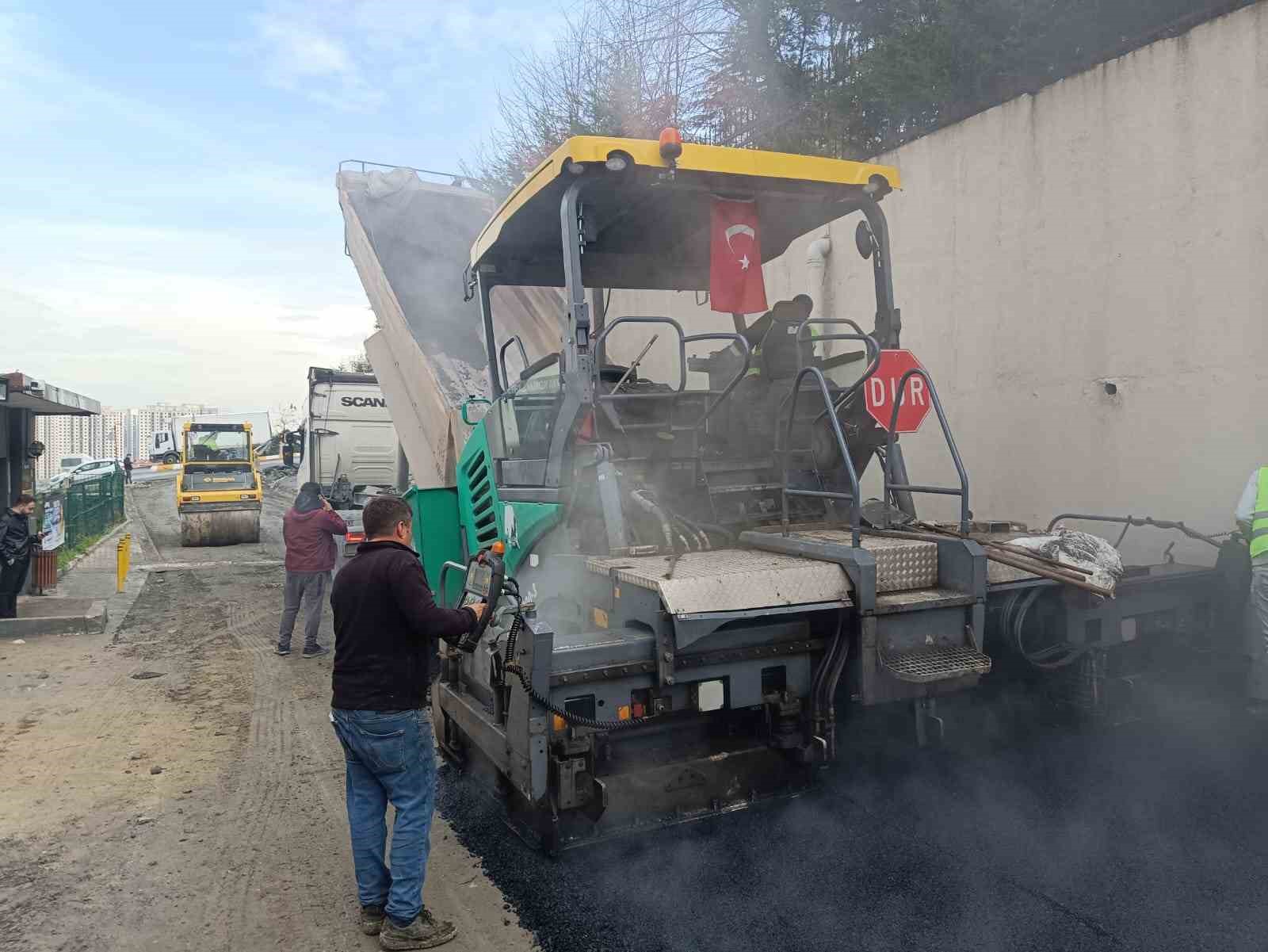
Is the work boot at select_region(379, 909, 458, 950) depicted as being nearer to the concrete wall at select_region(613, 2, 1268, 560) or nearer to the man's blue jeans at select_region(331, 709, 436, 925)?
the man's blue jeans at select_region(331, 709, 436, 925)

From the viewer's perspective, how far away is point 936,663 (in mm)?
3324

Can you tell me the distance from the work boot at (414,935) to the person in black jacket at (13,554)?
7.02 m

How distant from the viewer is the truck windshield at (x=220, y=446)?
56.4ft

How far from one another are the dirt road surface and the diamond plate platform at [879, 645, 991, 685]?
5.24ft

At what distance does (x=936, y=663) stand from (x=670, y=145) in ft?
7.58

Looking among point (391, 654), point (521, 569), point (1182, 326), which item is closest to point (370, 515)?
point (391, 654)

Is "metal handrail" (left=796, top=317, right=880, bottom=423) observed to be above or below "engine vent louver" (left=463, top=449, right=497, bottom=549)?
above

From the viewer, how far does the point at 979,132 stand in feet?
23.8

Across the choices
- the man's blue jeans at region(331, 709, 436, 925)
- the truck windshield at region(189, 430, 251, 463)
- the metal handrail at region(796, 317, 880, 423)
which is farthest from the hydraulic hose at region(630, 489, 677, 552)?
the truck windshield at region(189, 430, 251, 463)

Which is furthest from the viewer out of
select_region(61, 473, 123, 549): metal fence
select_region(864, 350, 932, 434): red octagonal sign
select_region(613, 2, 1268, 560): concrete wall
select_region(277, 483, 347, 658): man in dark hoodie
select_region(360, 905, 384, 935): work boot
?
select_region(61, 473, 123, 549): metal fence

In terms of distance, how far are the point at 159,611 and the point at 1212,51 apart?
34.4 ft

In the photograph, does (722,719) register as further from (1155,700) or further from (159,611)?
(159,611)

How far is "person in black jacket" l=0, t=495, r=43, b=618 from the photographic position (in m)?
8.24

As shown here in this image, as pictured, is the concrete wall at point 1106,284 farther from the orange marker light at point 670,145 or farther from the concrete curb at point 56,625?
the concrete curb at point 56,625
